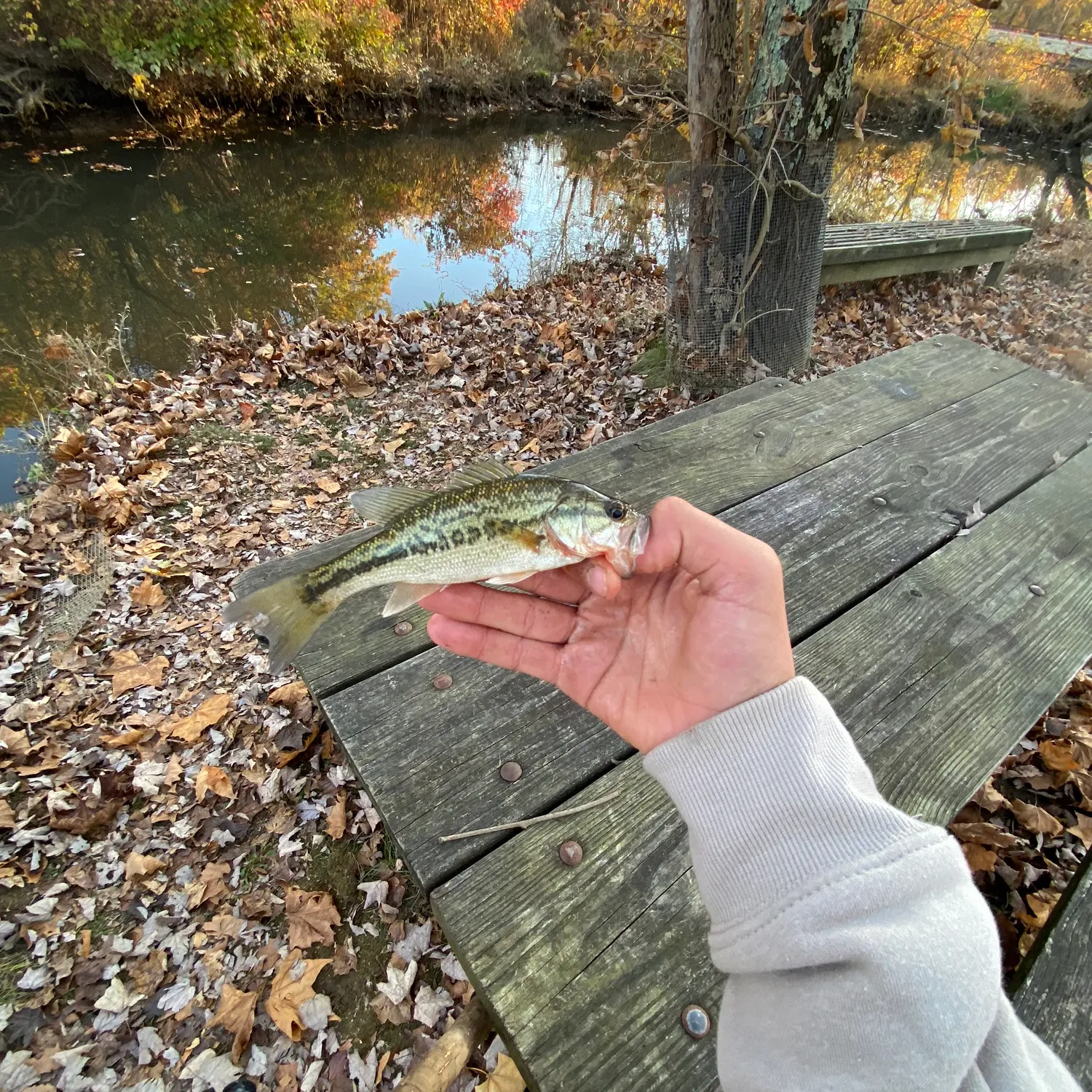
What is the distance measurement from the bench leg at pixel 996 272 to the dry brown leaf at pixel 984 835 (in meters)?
9.86

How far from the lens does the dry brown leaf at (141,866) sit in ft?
10.7

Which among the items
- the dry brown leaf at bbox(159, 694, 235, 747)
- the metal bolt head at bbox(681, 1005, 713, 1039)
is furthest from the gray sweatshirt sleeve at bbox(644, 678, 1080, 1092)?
the dry brown leaf at bbox(159, 694, 235, 747)

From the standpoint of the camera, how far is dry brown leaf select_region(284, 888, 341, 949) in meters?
3.02

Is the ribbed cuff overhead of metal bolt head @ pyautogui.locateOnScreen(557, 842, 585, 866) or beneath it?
overhead

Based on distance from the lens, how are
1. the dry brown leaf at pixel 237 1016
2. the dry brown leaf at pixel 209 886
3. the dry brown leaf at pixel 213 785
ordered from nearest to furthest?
the dry brown leaf at pixel 237 1016
the dry brown leaf at pixel 209 886
the dry brown leaf at pixel 213 785

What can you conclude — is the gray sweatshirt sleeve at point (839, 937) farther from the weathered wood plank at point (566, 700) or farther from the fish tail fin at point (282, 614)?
the fish tail fin at point (282, 614)

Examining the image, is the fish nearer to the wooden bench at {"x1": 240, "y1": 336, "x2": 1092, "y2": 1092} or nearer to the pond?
the wooden bench at {"x1": 240, "y1": 336, "x2": 1092, "y2": 1092}

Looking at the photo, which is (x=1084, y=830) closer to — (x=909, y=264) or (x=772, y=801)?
(x=772, y=801)

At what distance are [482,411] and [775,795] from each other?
5911mm

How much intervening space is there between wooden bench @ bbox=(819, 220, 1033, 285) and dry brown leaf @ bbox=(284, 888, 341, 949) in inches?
289

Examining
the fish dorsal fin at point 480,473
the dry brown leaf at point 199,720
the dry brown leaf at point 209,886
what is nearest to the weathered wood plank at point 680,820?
the fish dorsal fin at point 480,473

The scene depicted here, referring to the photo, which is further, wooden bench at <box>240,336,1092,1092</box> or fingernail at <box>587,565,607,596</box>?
fingernail at <box>587,565,607,596</box>

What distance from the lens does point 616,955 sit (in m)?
1.88

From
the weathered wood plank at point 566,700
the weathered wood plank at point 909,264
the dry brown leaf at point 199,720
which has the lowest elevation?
the dry brown leaf at point 199,720
